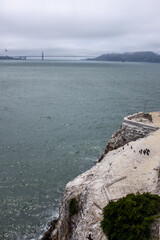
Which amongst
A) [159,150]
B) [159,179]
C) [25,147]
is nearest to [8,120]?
[25,147]

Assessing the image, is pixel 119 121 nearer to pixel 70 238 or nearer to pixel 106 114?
pixel 106 114

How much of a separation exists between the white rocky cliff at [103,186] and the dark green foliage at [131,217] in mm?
1377

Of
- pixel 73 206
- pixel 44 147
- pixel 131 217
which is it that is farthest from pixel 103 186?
pixel 44 147

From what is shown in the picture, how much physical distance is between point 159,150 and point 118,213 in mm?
11695

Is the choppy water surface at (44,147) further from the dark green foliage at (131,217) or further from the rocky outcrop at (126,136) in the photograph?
the dark green foliage at (131,217)

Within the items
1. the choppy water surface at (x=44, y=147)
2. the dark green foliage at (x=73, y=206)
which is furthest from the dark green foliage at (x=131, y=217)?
the choppy water surface at (x=44, y=147)

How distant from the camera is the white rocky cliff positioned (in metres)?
15.2

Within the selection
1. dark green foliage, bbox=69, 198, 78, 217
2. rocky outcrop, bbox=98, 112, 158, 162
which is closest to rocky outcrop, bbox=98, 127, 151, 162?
rocky outcrop, bbox=98, 112, 158, 162

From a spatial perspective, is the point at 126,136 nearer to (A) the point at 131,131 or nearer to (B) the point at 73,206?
(A) the point at 131,131

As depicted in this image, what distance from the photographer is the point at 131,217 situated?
12.4m

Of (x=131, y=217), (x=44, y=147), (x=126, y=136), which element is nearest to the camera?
(x=131, y=217)

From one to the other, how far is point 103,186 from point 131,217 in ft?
16.7

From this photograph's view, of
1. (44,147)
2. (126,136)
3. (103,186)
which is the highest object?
(126,136)

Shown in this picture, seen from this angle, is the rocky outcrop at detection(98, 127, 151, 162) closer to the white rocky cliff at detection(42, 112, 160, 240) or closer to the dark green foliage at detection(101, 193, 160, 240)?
the white rocky cliff at detection(42, 112, 160, 240)
